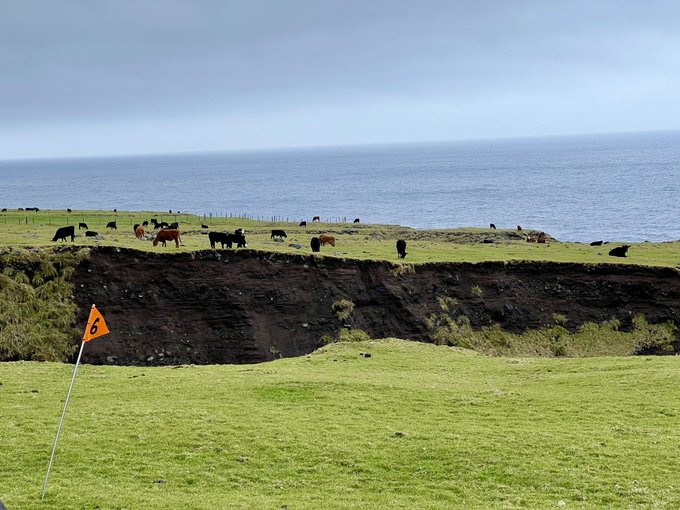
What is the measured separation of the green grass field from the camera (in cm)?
6309

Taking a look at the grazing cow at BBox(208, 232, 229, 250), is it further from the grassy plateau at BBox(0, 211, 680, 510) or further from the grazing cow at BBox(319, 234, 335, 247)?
the grassy plateau at BBox(0, 211, 680, 510)

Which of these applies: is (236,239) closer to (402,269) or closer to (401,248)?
(402,269)

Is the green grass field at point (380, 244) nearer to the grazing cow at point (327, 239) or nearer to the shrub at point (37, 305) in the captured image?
the grazing cow at point (327, 239)

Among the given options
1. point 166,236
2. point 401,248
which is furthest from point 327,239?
point 166,236

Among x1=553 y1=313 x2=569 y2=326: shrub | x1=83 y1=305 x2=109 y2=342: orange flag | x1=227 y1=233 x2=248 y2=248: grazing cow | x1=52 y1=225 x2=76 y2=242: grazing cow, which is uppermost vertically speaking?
x1=83 y1=305 x2=109 y2=342: orange flag

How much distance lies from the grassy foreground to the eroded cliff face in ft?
60.9

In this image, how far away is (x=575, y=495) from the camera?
18312 millimetres

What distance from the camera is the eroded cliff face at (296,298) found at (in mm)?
53000

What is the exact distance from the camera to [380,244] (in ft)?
254

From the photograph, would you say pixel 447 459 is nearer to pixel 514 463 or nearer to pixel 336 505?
pixel 514 463

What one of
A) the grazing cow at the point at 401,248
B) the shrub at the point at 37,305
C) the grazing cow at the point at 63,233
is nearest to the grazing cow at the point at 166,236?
the shrub at the point at 37,305

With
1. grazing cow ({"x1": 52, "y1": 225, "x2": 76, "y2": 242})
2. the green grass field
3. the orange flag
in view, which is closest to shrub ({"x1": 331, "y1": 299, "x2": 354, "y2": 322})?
the green grass field

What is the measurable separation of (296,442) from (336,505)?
4.81 metres

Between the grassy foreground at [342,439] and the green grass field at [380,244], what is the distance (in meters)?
29.4
